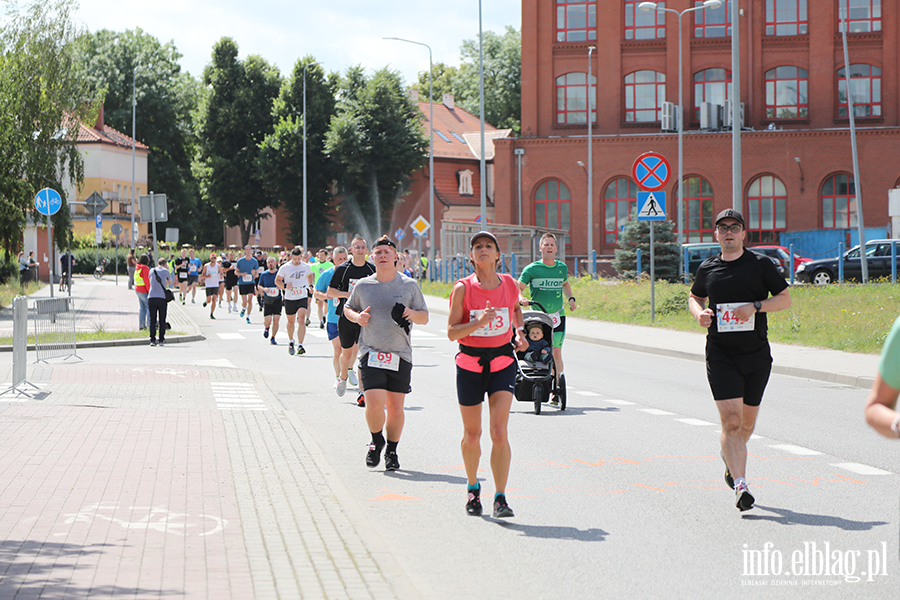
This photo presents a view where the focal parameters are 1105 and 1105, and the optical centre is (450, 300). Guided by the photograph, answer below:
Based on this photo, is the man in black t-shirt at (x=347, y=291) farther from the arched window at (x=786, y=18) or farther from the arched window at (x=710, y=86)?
the arched window at (x=786, y=18)

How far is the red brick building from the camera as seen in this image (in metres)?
53.9


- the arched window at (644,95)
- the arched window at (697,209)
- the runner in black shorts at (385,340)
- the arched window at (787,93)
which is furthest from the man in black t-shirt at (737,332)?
the arched window at (787,93)

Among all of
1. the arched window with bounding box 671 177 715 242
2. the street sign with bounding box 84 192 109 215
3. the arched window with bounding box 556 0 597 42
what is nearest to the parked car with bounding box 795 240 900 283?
the arched window with bounding box 671 177 715 242

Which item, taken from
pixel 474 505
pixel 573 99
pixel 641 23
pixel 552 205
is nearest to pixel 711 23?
pixel 641 23

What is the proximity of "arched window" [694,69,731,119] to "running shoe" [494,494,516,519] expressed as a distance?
5184 cm

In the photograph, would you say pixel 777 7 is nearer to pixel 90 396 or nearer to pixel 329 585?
pixel 90 396

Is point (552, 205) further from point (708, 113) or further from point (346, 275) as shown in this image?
point (346, 275)

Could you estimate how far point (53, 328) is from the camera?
16.1 meters

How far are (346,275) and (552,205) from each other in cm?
4504

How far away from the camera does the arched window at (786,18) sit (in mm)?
55625

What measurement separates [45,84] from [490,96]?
174 ft

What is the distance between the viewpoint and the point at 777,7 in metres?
56.0

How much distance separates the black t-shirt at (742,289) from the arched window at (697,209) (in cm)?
4915

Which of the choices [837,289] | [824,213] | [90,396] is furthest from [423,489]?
[824,213]
